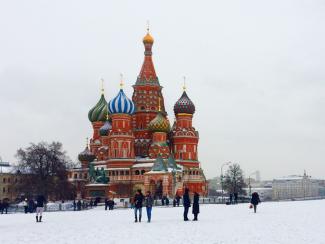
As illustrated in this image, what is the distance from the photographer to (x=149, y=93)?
88312 mm

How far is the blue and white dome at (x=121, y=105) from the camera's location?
264 feet

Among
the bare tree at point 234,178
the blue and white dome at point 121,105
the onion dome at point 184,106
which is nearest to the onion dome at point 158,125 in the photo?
the blue and white dome at point 121,105

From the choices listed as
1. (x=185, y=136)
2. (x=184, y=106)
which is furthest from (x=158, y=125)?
(x=184, y=106)

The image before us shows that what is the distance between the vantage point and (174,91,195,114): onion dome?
8762 centimetres

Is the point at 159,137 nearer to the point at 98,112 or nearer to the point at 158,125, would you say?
the point at 158,125

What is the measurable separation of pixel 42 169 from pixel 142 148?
16432mm

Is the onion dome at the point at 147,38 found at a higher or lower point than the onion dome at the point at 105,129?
higher

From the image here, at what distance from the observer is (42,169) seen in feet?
252

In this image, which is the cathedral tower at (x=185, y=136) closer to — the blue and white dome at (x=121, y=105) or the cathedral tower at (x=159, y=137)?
the cathedral tower at (x=159, y=137)

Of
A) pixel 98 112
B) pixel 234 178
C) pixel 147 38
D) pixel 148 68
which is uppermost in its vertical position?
pixel 147 38

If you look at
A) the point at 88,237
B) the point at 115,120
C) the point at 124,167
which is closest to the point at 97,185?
the point at 124,167

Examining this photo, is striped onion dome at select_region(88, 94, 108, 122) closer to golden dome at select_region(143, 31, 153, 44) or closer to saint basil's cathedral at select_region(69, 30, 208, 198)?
saint basil's cathedral at select_region(69, 30, 208, 198)

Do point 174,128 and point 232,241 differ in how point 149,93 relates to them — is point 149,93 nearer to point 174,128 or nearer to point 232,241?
point 174,128

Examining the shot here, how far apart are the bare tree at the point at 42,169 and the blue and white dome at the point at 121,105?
9645 millimetres
